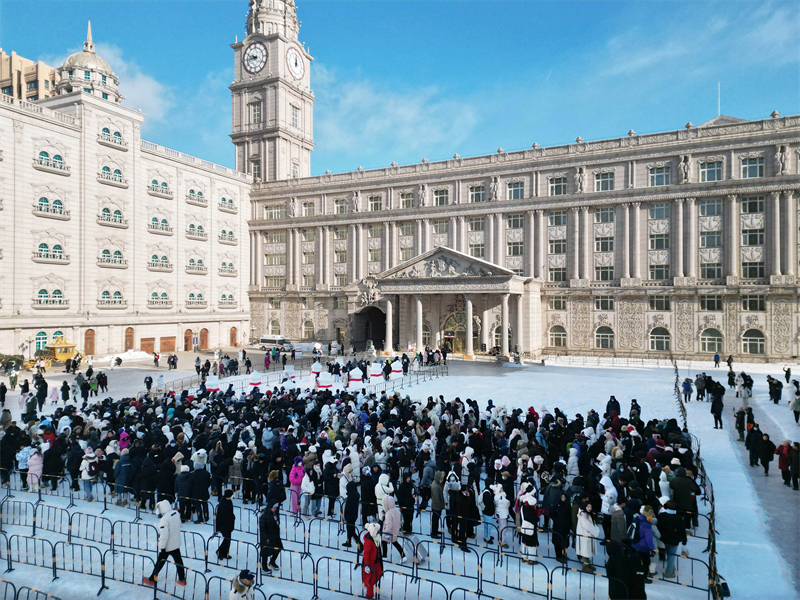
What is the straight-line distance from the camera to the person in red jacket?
31.9 feet

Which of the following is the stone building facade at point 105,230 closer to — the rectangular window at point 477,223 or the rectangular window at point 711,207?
the rectangular window at point 477,223

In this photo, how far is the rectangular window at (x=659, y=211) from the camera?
47031mm

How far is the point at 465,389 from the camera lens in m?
31.8

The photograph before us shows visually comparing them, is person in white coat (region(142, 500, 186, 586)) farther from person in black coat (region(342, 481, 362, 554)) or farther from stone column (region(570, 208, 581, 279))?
stone column (region(570, 208, 581, 279))

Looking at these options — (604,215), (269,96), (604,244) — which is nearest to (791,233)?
(604,244)

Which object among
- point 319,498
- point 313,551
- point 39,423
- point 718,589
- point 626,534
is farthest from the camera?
point 39,423

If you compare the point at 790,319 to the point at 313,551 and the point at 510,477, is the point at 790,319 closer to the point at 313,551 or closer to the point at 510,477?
the point at 510,477

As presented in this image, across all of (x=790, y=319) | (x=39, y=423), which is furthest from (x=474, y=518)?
(x=790, y=319)

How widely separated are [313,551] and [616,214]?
45.7 meters

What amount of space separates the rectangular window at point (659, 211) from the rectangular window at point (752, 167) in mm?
6384

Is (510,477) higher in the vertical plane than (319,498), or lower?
higher

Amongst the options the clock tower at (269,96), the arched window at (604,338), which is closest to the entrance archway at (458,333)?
the arched window at (604,338)

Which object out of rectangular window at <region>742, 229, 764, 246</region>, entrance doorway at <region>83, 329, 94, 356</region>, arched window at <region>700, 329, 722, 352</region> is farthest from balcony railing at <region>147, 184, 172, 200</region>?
rectangular window at <region>742, 229, 764, 246</region>

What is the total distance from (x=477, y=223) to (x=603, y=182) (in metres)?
13.0
